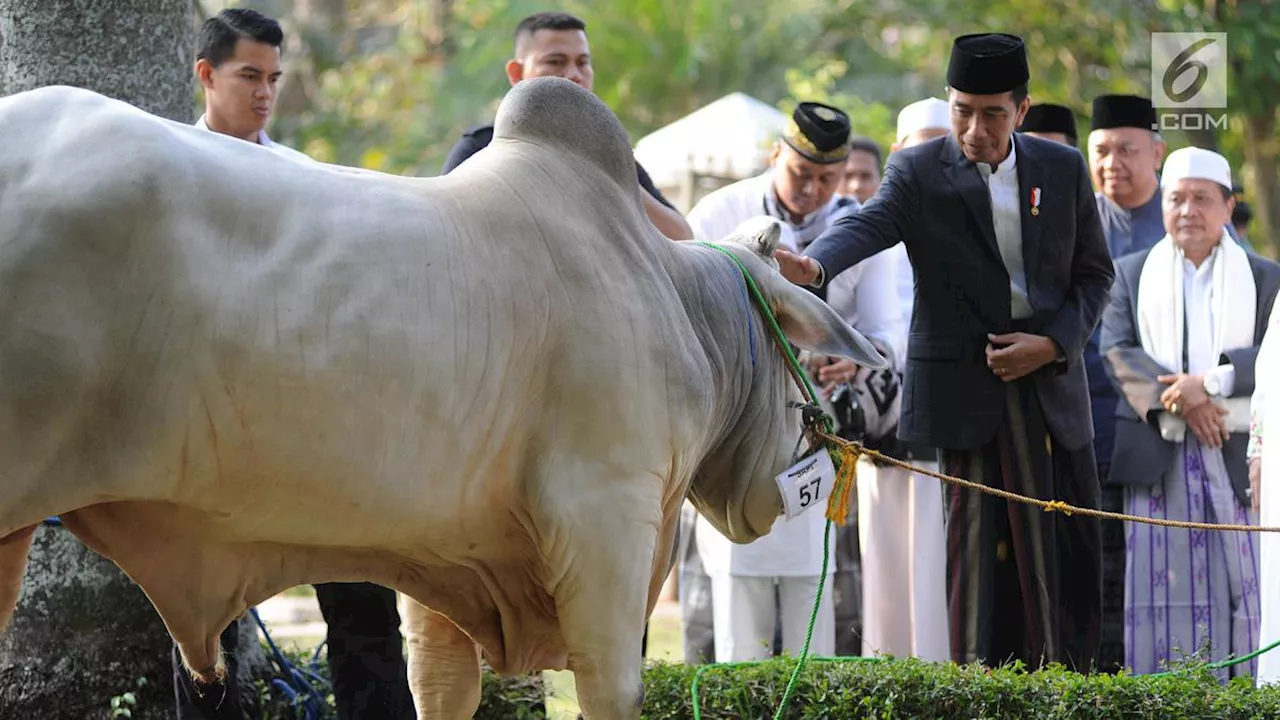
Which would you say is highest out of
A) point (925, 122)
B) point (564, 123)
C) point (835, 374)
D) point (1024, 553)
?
point (925, 122)

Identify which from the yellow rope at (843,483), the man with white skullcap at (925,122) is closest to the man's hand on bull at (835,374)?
the man with white skullcap at (925,122)

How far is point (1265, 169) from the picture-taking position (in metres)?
13.9

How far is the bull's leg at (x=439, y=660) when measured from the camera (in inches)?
174

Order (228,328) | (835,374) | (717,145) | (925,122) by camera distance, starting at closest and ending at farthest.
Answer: (228,328) < (835,374) < (925,122) < (717,145)

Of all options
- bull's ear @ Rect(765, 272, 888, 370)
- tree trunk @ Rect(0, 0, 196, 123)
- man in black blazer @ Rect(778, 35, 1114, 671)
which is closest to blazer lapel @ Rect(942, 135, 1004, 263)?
man in black blazer @ Rect(778, 35, 1114, 671)

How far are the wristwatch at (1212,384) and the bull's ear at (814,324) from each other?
278 centimetres

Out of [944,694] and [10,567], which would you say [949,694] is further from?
[10,567]

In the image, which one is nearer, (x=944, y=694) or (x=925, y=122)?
(x=944, y=694)

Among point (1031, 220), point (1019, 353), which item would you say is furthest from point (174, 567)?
point (1031, 220)

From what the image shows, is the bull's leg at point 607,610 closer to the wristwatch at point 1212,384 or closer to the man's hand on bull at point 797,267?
the man's hand on bull at point 797,267

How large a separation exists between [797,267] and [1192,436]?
104 inches

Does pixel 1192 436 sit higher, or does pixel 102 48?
pixel 102 48

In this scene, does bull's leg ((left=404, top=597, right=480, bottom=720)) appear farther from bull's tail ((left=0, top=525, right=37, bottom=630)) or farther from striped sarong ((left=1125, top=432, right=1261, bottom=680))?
striped sarong ((left=1125, top=432, right=1261, bottom=680))

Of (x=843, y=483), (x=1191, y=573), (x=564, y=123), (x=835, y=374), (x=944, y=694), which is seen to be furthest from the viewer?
(x=1191, y=573)
